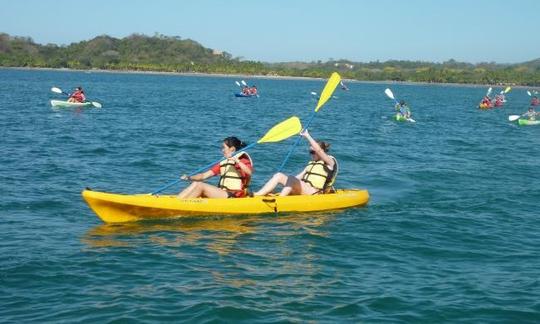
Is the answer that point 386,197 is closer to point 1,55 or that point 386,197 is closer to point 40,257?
point 40,257

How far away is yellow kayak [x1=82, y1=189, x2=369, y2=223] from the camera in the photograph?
898cm

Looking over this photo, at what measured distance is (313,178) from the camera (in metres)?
10.6

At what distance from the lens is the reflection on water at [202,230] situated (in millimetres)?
8297

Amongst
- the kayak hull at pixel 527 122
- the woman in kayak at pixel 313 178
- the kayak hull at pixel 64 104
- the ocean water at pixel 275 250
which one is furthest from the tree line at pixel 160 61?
the woman in kayak at pixel 313 178

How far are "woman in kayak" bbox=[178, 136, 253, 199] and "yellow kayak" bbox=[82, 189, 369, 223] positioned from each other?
0.16 metres

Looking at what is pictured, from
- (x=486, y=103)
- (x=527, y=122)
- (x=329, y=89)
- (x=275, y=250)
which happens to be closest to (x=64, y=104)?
(x=329, y=89)

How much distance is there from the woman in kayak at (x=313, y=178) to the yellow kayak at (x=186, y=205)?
219 mm

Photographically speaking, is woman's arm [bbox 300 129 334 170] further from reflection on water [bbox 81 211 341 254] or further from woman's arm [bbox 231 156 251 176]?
woman's arm [bbox 231 156 251 176]

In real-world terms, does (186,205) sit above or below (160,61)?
below

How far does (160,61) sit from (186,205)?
487 ft

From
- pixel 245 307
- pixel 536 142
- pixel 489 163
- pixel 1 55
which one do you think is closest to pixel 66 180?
pixel 245 307

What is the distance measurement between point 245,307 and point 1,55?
450 ft

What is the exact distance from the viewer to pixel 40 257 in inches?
293

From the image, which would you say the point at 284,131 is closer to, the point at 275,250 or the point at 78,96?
the point at 275,250
